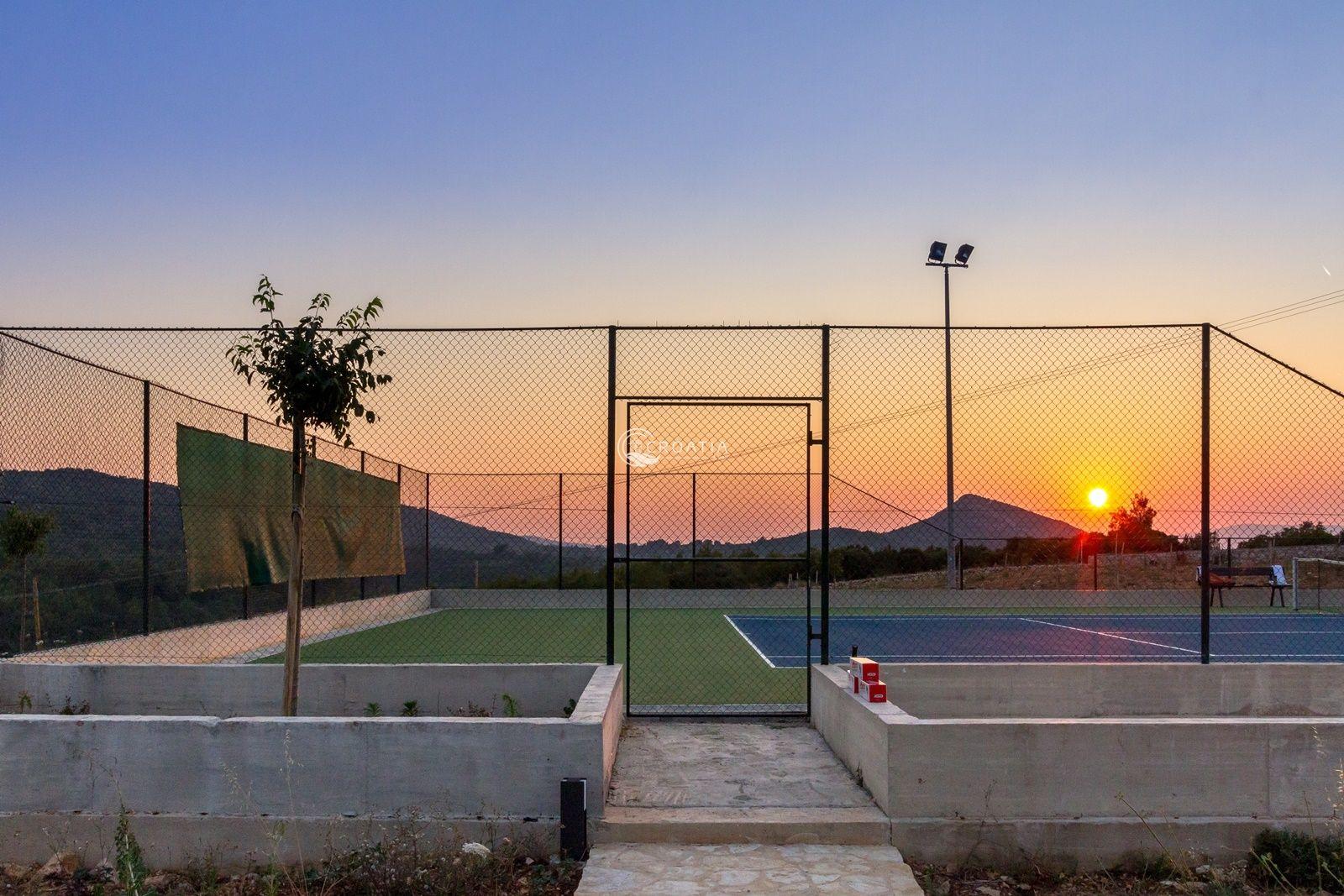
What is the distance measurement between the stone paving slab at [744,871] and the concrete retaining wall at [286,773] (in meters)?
0.55

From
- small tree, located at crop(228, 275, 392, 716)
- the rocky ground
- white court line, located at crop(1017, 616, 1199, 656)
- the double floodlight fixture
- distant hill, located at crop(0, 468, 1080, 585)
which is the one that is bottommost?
white court line, located at crop(1017, 616, 1199, 656)

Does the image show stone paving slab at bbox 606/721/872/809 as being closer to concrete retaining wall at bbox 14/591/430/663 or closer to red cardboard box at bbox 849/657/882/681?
red cardboard box at bbox 849/657/882/681

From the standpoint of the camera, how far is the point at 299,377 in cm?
721

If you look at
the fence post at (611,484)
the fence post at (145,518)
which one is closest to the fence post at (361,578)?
the fence post at (145,518)

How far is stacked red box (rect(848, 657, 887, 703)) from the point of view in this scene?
276 inches

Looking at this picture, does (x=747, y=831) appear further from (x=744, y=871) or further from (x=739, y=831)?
(x=744, y=871)

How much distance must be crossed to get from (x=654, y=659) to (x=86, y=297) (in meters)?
8.72

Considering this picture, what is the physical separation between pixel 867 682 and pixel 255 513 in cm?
948

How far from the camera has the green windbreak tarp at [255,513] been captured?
40.0 feet

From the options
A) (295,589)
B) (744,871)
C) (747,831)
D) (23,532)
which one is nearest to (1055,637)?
(747,831)

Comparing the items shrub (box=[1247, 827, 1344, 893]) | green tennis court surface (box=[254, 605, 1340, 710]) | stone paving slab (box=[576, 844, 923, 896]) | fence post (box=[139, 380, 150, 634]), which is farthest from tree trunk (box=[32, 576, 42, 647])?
shrub (box=[1247, 827, 1344, 893])

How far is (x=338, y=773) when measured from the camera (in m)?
6.18

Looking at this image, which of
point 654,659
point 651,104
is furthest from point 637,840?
point 651,104

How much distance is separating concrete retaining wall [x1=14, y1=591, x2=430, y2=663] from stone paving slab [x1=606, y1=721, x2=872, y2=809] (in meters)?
6.03
